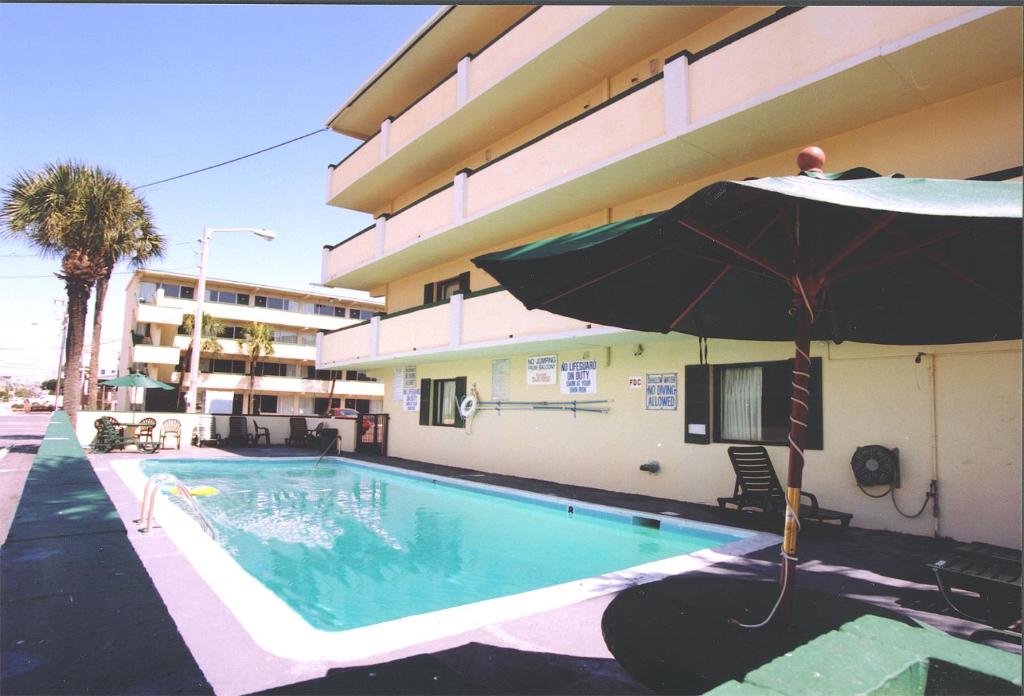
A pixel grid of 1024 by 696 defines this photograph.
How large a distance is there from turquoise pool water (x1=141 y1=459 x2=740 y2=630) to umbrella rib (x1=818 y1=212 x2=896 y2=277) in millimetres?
4428

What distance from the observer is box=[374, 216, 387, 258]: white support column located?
16.9 m

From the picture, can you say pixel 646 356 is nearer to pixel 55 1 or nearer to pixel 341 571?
pixel 341 571

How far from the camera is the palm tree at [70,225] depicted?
685 inches

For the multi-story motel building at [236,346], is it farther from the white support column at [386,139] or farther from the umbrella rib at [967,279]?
the umbrella rib at [967,279]

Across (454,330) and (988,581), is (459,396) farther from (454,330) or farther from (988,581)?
(988,581)

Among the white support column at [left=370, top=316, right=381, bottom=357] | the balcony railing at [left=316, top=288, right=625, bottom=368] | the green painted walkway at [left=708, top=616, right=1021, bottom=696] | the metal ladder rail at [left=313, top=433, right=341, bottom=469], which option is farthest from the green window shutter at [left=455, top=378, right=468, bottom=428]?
the green painted walkway at [left=708, top=616, right=1021, bottom=696]

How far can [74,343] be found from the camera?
17.6 meters

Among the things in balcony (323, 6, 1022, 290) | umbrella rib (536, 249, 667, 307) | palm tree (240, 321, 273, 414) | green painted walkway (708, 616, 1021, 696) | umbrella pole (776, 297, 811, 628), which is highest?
balcony (323, 6, 1022, 290)

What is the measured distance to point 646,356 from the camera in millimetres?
11008

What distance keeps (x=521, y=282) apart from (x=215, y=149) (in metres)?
18.9

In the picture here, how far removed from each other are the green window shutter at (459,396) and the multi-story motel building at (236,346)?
20.0 metres

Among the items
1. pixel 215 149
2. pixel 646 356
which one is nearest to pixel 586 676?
pixel 646 356

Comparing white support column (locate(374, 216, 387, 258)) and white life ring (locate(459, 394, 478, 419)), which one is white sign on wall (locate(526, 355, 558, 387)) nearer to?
white life ring (locate(459, 394, 478, 419))

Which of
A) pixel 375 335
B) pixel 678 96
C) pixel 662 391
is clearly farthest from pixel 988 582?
pixel 375 335
